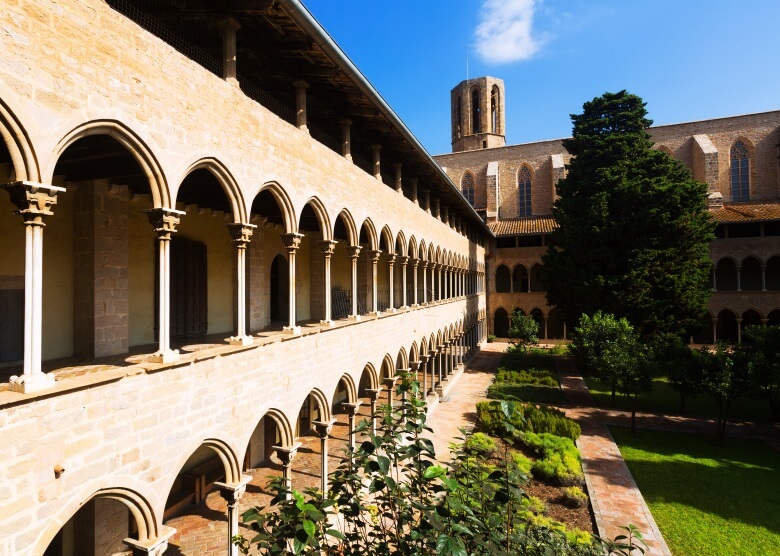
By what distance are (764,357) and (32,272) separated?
19.3 metres

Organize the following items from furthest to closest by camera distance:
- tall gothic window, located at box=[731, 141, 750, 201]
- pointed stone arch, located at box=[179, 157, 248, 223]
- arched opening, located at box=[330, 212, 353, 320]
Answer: tall gothic window, located at box=[731, 141, 750, 201]
arched opening, located at box=[330, 212, 353, 320]
pointed stone arch, located at box=[179, 157, 248, 223]

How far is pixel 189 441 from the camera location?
600 cm

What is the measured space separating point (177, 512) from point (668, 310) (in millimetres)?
23744

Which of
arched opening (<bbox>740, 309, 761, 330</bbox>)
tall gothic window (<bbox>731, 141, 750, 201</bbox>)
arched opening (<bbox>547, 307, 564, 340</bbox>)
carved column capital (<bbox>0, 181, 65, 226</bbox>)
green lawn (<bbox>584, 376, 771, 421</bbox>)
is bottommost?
green lawn (<bbox>584, 376, 771, 421</bbox>)

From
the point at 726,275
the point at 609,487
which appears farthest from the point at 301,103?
the point at 726,275

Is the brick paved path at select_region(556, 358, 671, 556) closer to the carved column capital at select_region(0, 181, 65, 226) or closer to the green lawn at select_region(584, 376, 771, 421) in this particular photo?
the green lawn at select_region(584, 376, 771, 421)

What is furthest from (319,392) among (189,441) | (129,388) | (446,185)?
(446,185)

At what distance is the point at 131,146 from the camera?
17.2 ft

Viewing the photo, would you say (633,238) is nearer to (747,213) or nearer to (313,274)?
(747,213)

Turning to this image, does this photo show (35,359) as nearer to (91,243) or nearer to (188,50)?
(91,243)

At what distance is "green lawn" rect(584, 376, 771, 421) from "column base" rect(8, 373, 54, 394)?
20591mm

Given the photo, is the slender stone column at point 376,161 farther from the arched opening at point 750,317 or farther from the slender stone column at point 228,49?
the arched opening at point 750,317

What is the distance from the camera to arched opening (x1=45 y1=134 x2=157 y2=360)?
256 inches

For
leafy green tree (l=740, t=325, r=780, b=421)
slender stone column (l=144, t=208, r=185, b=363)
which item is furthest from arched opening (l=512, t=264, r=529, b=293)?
slender stone column (l=144, t=208, r=185, b=363)
